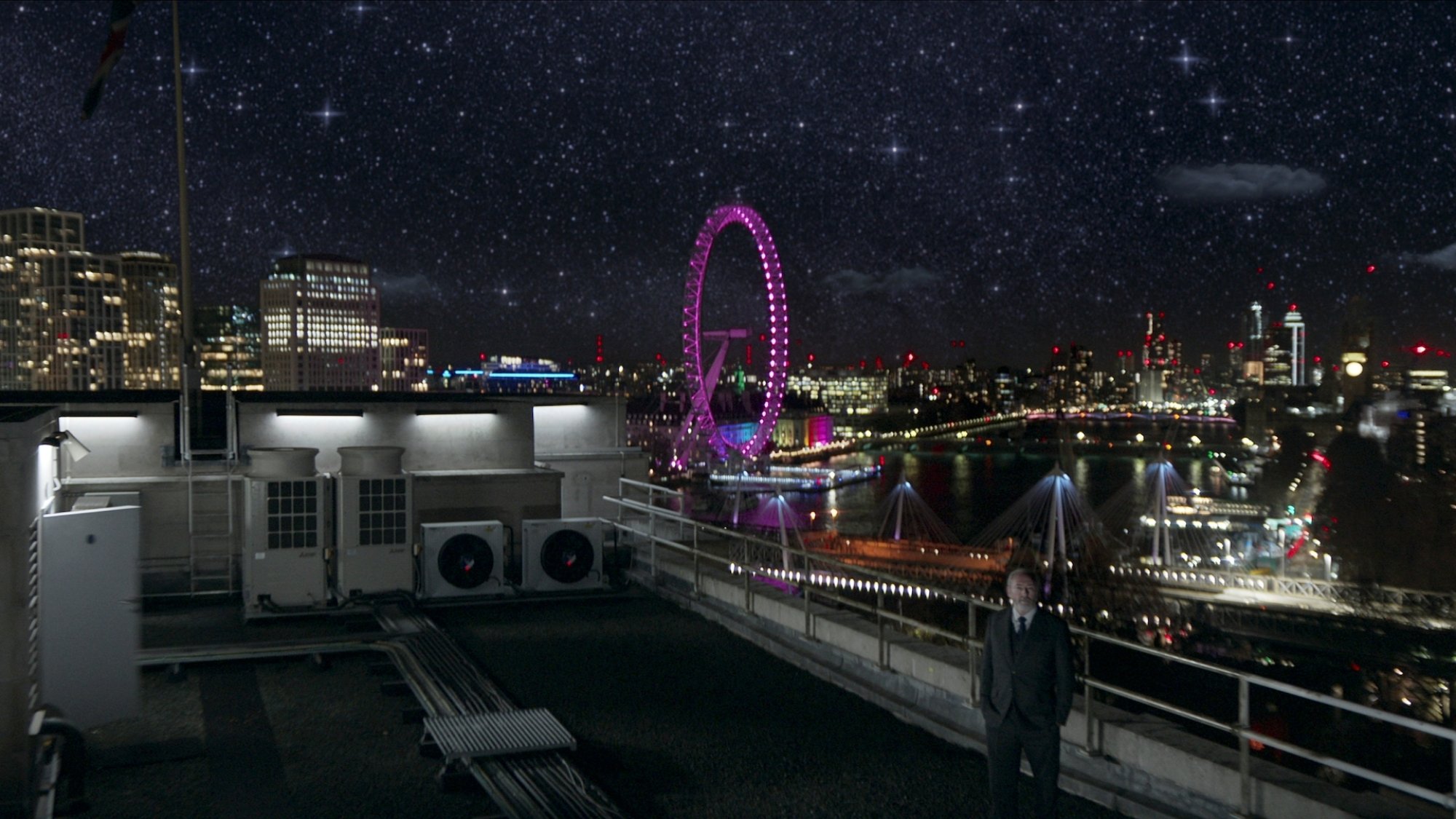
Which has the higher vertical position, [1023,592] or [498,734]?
[1023,592]

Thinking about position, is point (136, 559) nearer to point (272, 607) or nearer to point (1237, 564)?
point (272, 607)

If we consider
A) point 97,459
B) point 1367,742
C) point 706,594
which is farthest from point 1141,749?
point 1367,742

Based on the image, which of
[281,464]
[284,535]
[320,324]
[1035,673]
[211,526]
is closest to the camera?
[1035,673]

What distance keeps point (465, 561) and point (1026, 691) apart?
296 inches

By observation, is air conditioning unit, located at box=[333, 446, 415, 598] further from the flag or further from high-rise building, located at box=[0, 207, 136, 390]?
high-rise building, located at box=[0, 207, 136, 390]

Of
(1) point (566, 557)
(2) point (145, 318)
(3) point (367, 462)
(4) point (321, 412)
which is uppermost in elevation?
(2) point (145, 318)

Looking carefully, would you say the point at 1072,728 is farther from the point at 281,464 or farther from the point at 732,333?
the point at 732,333

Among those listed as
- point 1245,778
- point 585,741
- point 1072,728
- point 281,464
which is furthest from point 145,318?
point 1245,778

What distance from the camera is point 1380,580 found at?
69.8 m

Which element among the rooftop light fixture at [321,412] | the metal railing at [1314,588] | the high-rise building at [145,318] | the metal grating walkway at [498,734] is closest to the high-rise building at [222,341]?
the high-rise building at [145,318]

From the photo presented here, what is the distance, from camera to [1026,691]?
14.6ft

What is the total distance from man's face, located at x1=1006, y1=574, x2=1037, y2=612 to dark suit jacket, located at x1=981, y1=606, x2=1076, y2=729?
0.17ft

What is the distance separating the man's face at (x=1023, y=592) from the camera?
450cm

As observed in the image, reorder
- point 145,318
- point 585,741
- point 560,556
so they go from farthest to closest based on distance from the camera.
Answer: point 145,318 → point 560,556 → point 585,741
